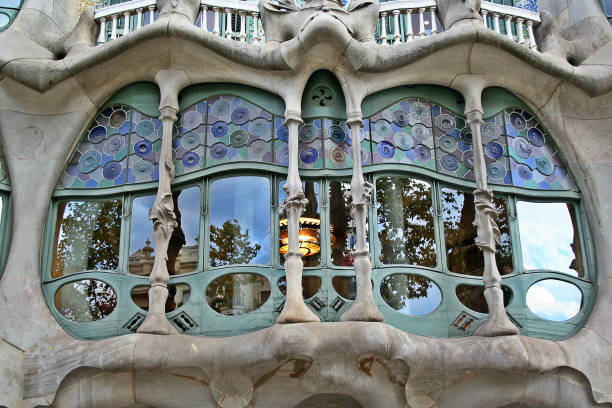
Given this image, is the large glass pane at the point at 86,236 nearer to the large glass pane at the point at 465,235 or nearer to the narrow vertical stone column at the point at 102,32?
the narrow vertical stone column at the point at 102,32

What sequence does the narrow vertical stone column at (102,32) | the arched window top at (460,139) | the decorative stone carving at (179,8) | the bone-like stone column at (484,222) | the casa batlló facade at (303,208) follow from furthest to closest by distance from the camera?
the narrow vertical stone column at (102,32), the decorative stone carving at (179,8), the arched window top at (460,139), the bone-like stone column at (484,222), the casa batlló facade at (303,208)

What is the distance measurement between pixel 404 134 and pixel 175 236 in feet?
10.4

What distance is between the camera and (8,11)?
12.1m

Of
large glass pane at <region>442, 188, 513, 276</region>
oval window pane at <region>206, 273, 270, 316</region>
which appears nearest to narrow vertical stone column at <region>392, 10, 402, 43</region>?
large glass pane at <region>442, 188, 513, 276</region>

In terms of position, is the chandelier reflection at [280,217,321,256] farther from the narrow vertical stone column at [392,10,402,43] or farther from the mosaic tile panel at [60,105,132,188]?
the narrow vertical stone column at [392,10,402,43]

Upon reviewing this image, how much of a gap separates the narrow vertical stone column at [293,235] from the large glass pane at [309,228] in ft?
1.02

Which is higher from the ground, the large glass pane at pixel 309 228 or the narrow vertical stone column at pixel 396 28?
the narrow vertical stone column at pixel 396 28

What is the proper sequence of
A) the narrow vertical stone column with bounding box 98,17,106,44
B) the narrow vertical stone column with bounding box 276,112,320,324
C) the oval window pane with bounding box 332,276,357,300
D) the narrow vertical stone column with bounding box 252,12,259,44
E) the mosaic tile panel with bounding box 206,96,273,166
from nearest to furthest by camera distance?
the narrow vertical stone column with bounding box 276,112,320,324 < the oval window pane with bounding box 332,276,357,300 < the mosaic tile panel with bounding box 206,96,273,166 < the narrow vertical stone column with bounding box 252,12,259,44 < the narrow vertical stone column with bounding box 98,17,106,44

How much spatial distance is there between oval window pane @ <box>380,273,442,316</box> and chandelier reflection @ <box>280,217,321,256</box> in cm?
92

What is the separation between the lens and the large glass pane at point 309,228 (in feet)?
32.9

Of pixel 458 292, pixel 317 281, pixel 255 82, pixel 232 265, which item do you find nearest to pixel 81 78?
pixel 255 82

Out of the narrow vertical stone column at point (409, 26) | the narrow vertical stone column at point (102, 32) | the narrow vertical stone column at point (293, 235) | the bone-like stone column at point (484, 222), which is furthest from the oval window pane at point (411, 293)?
the narrow vertical stone column at point (102, 32)

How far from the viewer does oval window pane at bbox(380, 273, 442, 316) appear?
9859mm

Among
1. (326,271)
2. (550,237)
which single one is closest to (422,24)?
(550,237)
